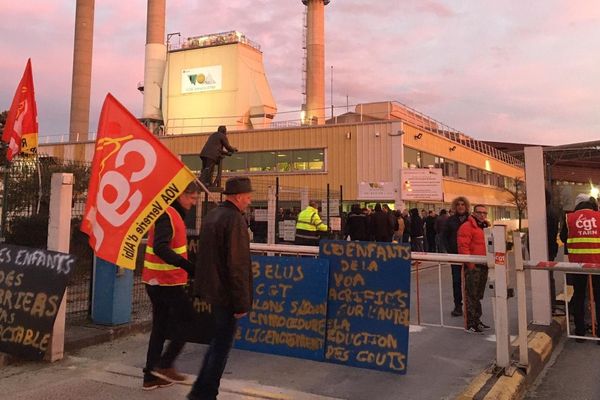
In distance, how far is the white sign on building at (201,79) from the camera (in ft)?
141

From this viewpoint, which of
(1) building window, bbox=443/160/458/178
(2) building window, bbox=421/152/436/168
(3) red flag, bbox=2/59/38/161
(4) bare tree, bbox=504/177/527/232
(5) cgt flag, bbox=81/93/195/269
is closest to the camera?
(5) cgt flag, bbox=81/93/195/269

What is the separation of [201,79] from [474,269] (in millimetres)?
40405

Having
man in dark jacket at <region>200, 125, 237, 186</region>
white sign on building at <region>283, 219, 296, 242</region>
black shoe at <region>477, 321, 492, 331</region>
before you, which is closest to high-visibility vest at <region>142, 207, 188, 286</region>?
black shoe at <region>477, 321, 492, 331</region>

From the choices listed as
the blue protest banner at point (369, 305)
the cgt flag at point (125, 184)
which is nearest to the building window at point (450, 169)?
the blue protest banner at point (369, 305)

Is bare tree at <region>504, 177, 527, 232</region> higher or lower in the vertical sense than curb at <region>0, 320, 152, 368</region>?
higher

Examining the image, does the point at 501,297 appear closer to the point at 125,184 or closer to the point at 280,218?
the point at 125,184

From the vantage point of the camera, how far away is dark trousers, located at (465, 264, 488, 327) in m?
6.50

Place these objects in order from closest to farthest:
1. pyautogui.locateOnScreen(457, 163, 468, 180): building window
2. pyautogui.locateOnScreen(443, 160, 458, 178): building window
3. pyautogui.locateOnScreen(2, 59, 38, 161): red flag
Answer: pyautogui.locateOnScreen(2, 59, 38, 161): red flag < pyautogui.locateOnScreen(443, 160, 458, 178): building window < pyautogui.locateOnScreen(457, 163, 468, 180): building window

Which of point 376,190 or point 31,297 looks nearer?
point 31,297

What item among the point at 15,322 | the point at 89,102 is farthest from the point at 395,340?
the point at 89,102

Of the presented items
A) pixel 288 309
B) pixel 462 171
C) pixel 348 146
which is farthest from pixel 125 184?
pixel 462 171

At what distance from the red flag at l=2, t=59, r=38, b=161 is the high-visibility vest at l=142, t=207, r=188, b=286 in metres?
5.31

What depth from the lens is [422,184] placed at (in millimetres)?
25562

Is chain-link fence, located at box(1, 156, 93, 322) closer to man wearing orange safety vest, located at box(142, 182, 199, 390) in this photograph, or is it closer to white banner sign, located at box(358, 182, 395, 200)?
man wearing orange safety vest, located at box(142, 182, 199, 390)
